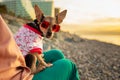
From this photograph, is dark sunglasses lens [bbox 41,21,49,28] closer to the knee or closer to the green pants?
the knee

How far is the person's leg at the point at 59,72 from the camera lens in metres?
4.40

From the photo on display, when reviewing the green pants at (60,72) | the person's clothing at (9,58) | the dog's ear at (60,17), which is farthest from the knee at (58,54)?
the person's clothing at (9,58)

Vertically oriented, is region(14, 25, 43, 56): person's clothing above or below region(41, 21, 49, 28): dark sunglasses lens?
below

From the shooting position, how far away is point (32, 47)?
4965 mm

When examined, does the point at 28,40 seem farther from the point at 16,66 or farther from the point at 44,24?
the point at 16,66

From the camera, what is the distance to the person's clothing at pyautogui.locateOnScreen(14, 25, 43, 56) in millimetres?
4930

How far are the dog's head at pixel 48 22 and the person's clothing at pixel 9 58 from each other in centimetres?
99

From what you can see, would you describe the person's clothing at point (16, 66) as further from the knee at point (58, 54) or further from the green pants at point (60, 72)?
the knee at point (58, 54)

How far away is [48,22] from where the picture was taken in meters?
5.14

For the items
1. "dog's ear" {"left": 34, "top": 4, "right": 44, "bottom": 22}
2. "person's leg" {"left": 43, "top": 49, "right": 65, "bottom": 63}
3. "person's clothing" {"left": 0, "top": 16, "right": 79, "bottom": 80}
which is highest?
"dog's ear" {"left": 34, "top": 4, "right": 44, "bottom": 22}

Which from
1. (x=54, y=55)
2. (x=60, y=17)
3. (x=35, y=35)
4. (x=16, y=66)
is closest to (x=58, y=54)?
(x=54, y=55)

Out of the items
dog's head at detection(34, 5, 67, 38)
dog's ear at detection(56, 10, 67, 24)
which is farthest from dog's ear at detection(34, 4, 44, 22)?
dog's ear at detection(56, 10, 67, 24)

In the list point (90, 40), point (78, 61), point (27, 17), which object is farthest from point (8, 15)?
→ point (78, 61)

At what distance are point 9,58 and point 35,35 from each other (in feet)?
3.47
